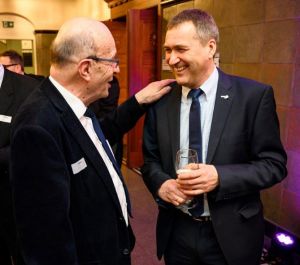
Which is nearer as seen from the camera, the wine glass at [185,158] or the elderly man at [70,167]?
the elderly man at [70,167]

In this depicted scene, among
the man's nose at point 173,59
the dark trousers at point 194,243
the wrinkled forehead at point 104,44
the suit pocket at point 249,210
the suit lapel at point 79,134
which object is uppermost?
the wrinkled forehead at point 104,44

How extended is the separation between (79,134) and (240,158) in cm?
70

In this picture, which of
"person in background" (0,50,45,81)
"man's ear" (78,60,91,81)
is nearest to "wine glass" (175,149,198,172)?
"man's ear" (78,60,91,81)

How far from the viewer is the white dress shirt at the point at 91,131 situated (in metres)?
1.22

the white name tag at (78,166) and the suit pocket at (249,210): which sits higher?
the white name tag at (78,166)

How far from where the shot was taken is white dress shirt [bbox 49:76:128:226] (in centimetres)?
122

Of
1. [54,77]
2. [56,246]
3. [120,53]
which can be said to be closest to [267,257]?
[56,246]

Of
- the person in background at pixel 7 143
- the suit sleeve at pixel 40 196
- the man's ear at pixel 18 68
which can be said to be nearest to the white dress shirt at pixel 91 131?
the suit sleeve at pixel 40 196

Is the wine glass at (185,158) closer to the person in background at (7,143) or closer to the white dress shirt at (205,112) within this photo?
the white dress shirt at (205,112)

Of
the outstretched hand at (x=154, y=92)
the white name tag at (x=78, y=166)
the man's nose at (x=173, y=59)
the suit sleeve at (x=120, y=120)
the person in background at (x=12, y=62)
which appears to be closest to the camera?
the white name tag at (x=78, y=166)

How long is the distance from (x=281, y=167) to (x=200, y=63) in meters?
0.57

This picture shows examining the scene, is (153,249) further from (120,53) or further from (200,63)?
(120,53)

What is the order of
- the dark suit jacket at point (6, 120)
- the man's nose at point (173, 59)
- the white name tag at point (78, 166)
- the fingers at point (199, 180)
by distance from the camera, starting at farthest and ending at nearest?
the dark suit jacket at point (6, 120) < the man's nose at point (173, 59) < the fingers at point (199, 180) < the white name tag at point (78, 166)

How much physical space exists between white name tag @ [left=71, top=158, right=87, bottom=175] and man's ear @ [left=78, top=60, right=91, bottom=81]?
1.02 ft
